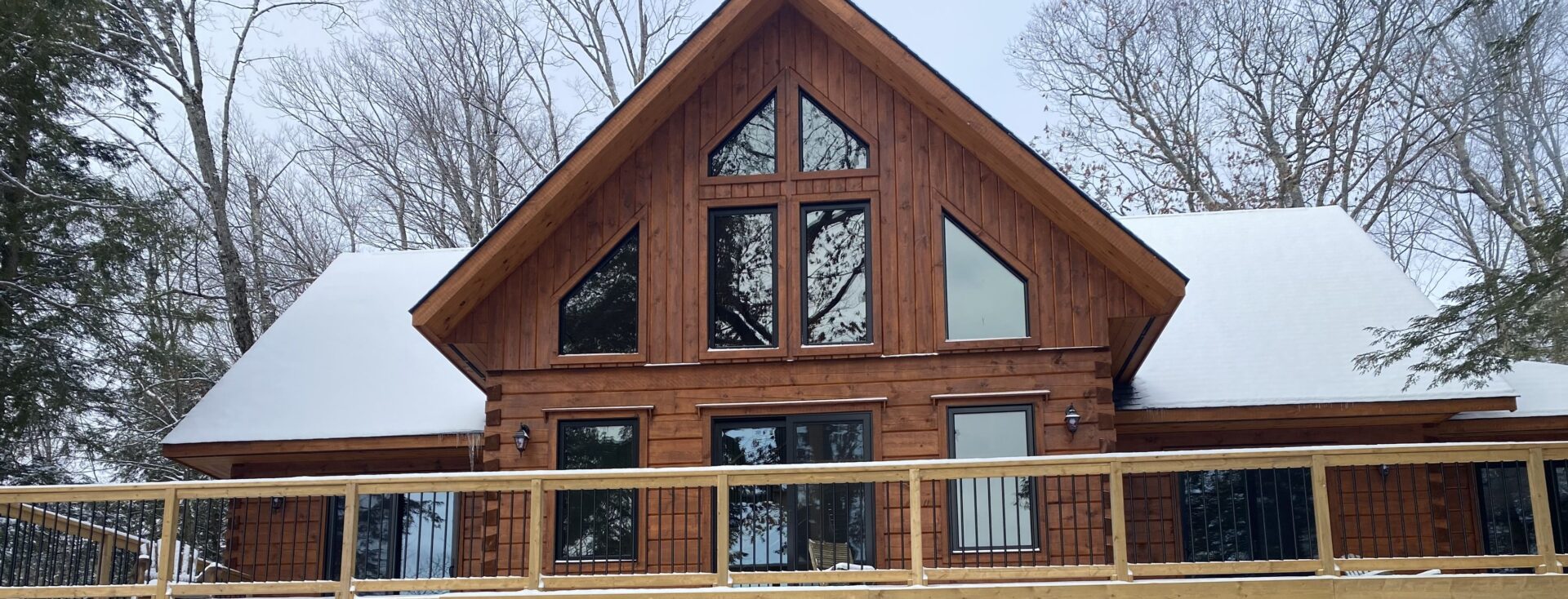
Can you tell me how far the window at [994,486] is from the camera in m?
10.4

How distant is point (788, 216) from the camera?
11.6 metres

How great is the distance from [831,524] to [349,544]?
3626mm

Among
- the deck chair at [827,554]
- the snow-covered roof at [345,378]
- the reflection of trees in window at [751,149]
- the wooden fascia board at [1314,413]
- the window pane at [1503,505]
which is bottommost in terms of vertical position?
the deck chair at [827,554]

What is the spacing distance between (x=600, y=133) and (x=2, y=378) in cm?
830

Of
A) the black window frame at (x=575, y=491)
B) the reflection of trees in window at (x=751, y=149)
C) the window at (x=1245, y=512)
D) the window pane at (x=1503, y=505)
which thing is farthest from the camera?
the window at (x=1245, y=512)

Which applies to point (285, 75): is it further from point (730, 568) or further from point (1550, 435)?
point (1550, 435)

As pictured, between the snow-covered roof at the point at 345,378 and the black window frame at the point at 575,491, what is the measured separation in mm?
2246

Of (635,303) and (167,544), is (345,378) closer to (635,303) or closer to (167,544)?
(635,303)

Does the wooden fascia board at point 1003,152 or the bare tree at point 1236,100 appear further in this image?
the bare tree at point 1236,100

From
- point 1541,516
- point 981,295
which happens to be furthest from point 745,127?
point 1541,516

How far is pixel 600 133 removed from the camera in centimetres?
1095

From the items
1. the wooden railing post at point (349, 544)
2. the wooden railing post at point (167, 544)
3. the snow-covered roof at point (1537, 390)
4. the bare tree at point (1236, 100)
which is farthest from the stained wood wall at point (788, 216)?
the bare tree at point (1236, 100)

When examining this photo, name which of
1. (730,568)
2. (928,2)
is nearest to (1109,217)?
(730,568)

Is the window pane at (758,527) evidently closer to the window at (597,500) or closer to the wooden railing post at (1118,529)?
the window at (597,500)
